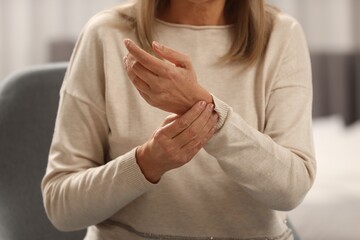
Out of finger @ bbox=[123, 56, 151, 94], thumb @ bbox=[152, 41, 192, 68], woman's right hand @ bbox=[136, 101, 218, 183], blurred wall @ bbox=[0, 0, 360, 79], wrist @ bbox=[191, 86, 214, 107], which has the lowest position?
blurred wall @ bbox=[0, 0, 360, 79]

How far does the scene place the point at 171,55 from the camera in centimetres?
113

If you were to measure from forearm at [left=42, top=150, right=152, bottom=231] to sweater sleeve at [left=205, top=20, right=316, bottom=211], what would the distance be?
14 centimetres

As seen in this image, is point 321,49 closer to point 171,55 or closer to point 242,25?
point 242,25

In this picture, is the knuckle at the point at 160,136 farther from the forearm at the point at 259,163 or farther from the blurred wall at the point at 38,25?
the blurred wall at the point at 38,25

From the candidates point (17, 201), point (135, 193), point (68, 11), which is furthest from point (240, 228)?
point (68, 11)

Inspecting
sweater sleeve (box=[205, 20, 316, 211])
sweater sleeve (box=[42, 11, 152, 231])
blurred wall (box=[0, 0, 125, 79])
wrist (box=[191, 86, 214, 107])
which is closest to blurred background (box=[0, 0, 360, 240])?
blurred wall (box=[0, 0, 125, 79])

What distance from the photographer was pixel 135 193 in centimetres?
125

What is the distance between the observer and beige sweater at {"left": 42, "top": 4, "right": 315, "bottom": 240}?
4.21 ft

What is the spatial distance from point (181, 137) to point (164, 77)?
10 centimetres

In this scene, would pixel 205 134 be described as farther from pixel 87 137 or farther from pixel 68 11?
pixel 68 11

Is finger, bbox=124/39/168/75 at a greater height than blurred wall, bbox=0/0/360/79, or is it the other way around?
finger, bbox=124/39/168/75

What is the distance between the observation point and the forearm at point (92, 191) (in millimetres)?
1239

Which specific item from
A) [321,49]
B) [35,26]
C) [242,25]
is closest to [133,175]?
[242,25]

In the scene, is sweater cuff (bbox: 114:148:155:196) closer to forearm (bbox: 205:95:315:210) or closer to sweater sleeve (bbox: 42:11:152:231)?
sweater sleeve (bbox: 42:11:152:231)
